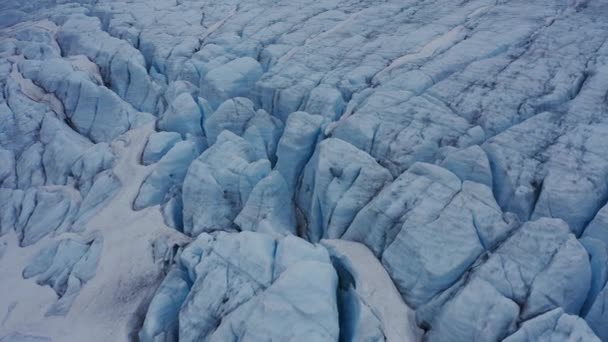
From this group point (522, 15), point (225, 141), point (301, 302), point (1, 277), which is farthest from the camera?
point (522, 15)

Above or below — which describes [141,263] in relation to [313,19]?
below

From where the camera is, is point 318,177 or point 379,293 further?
point 318,177

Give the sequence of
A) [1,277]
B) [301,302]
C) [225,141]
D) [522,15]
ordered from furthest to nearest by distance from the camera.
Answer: [522,15]
[225,141]
[1,277]
[301,302]

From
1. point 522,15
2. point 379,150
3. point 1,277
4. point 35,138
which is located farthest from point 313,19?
point 1,277

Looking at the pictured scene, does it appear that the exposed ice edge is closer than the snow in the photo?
Yes

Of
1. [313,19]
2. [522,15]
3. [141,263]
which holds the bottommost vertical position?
[141,263]

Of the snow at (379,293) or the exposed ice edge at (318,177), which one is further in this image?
the snow at (379,293)

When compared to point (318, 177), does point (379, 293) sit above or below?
below

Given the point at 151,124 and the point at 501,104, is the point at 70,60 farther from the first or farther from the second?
the point at 501,104
